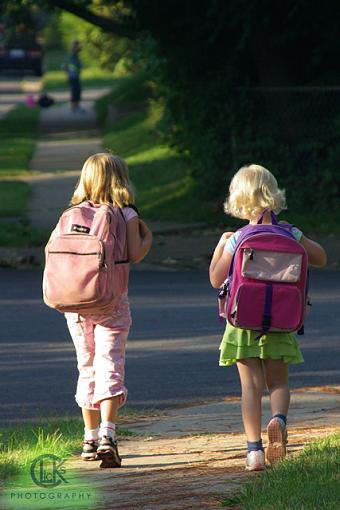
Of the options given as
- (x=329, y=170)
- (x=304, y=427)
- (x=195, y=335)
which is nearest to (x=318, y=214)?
(x=329, y=170)

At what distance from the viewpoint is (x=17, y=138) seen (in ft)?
107

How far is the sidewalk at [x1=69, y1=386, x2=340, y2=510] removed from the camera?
217 inches

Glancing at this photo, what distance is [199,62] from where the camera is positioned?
18.5 meters

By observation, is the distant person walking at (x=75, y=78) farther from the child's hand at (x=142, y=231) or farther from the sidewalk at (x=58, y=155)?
the child's hand at (x=142, y=231)

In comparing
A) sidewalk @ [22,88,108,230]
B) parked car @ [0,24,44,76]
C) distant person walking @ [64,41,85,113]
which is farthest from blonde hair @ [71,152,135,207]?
parked car @ [0,24,44,76]

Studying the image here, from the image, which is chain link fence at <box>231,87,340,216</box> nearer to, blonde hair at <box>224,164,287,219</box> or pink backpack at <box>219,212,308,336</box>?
blonde hair at <box>224,164,287,219</box>

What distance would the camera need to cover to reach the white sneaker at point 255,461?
5.95 metres

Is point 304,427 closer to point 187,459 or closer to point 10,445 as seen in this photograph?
point 187,459

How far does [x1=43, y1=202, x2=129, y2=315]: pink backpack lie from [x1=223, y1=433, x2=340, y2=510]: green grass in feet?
3.82

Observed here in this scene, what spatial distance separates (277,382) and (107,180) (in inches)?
49.3

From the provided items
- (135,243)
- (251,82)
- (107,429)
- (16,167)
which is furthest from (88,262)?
(16,167)

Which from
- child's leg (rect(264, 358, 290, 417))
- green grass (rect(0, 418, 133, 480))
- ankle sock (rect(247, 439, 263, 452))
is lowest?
green grass (rect(0, 418, 133, 480))

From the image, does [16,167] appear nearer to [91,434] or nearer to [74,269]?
[91,434]

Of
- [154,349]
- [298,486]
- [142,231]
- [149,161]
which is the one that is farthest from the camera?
[149,161]
